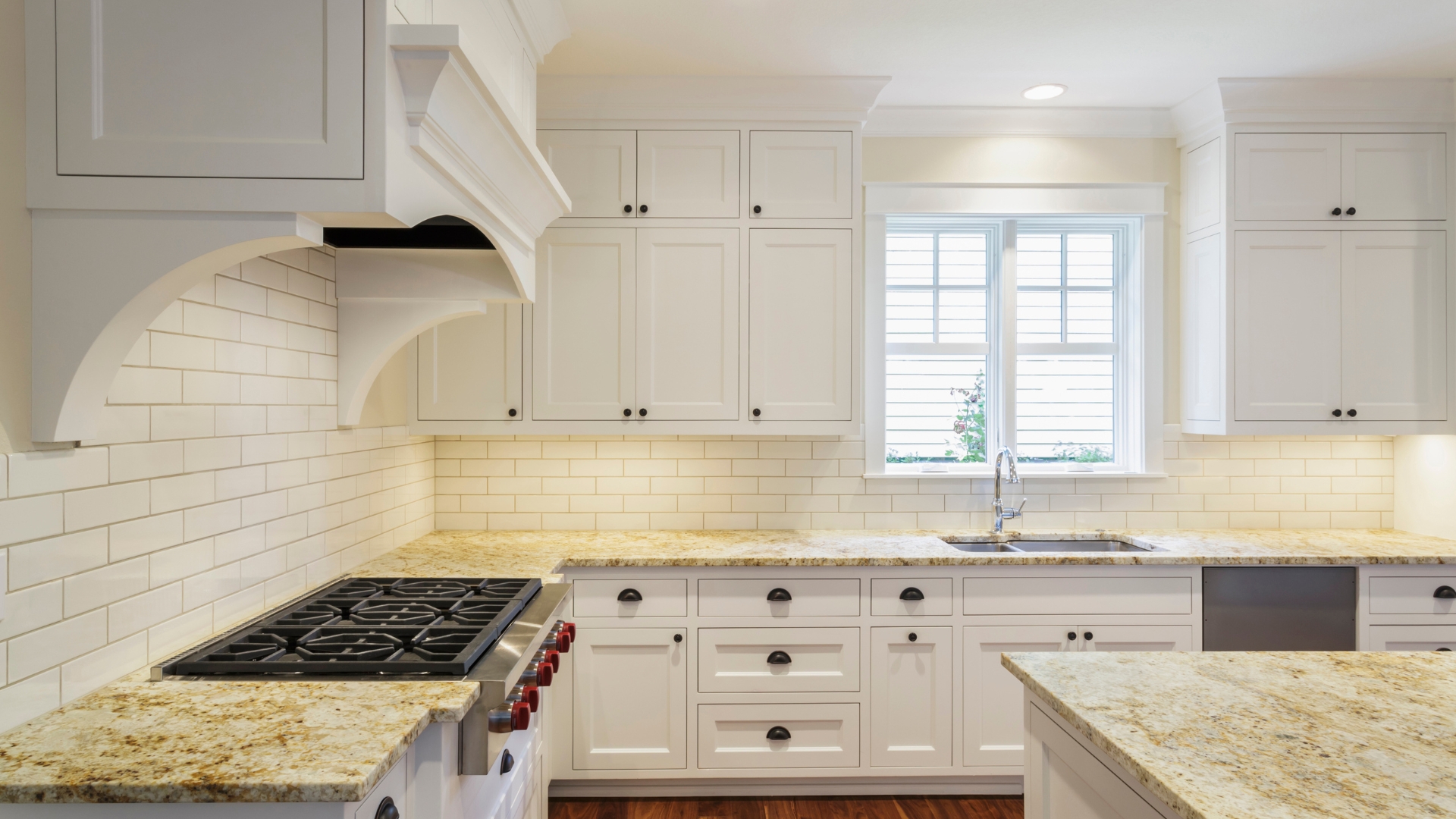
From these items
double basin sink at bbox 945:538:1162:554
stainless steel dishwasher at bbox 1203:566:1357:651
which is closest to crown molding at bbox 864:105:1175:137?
double basin sink at bbox 945:538:1162:554

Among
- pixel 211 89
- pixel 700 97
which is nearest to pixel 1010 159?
pixel 700 97

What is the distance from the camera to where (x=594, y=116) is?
112 inches

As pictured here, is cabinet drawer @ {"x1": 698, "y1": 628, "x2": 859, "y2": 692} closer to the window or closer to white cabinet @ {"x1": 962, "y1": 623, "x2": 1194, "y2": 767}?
white cabinet @ {"x1": 962, "y1": 623, "x2": 1194, "y2": 767}

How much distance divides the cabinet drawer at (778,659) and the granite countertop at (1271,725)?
1.13 meters

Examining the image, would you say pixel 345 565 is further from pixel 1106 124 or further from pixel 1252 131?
pixel 1252 131

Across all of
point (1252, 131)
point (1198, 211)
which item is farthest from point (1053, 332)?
point (1252, 131)

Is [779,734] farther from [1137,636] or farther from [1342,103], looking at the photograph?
[1342,103]

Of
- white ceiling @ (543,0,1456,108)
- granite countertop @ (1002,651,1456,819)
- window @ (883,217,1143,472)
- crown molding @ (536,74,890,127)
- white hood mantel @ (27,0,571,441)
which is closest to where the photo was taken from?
granite countertop @ (1002,651,1456,819)

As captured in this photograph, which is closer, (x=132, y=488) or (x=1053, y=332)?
(x=132, y=488)

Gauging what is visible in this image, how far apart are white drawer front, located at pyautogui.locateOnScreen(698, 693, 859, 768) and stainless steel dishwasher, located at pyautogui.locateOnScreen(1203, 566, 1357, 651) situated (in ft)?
4.16

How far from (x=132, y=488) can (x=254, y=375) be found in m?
0.45

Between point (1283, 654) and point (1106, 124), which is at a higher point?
point (1106, 124)

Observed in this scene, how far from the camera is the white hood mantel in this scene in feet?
3.96

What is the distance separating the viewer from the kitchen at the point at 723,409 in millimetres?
1215
